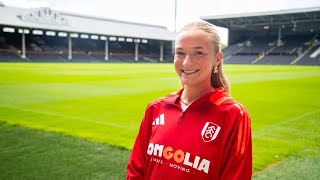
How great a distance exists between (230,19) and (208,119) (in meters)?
61.9

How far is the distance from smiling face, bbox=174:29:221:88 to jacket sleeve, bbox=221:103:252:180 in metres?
0.35

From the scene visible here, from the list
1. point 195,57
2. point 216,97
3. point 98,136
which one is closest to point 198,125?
point 216,97

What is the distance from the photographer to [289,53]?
194 ft

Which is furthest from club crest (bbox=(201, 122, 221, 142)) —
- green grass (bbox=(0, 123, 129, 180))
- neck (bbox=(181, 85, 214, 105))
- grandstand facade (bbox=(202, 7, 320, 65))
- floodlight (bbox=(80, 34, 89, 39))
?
floodlight (bbox=(80, 34, 89, 39))

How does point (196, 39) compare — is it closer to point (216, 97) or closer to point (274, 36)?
point (216, 97)

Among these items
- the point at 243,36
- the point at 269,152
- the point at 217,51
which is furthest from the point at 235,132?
the point at 243,36

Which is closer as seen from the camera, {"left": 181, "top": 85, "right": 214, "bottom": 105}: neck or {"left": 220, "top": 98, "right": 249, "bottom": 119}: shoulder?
{"left": 220, "top": 98, "right": 249, "bottom": 119}: shoulder

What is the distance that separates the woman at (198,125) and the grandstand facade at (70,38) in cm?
4555

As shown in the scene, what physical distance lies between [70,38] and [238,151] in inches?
2097

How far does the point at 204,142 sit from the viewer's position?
84.9 inches

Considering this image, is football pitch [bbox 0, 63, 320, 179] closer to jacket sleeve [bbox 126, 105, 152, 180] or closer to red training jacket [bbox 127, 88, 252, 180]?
jacket sleeve [bbox 126, 105, 152, 180]

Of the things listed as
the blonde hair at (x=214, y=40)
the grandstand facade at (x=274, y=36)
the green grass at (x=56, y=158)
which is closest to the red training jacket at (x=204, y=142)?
the blonde hair at (x=214, y=40)

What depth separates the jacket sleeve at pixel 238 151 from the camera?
2.06m

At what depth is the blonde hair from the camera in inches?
89.4
